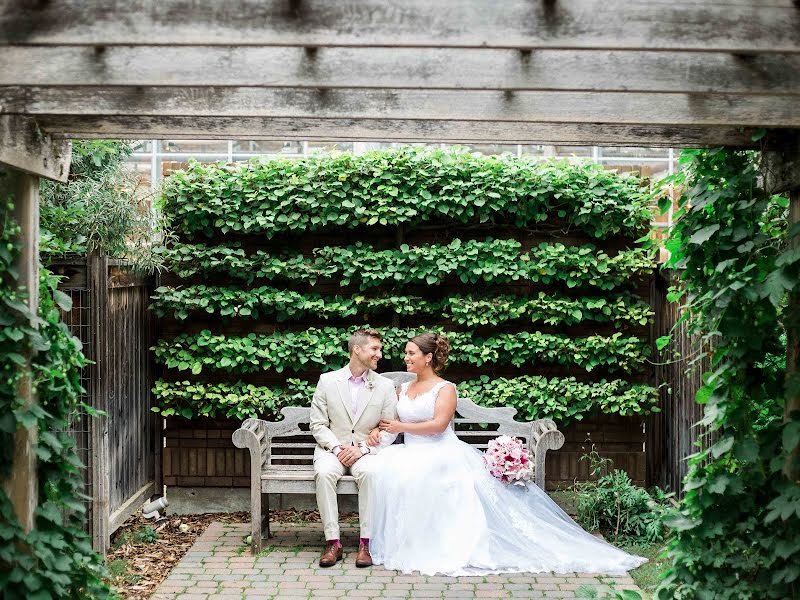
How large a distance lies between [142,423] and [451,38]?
5.30m

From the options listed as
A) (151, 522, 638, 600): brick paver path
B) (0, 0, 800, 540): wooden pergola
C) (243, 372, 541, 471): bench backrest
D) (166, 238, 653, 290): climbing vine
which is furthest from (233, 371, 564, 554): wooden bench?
(0, 0, 800, 540): wooden pergola

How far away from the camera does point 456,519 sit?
6250 millimetres

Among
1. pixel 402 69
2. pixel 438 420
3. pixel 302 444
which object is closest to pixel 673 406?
pixel 438 420

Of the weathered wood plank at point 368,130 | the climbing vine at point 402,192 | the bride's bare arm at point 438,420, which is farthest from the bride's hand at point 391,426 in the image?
the weathered wood plank at point 368,130

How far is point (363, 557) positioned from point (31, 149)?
3.56m

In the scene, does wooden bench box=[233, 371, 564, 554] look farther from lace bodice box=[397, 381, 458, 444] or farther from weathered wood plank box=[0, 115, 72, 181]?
weathered wood plank box=[0, 115, 72, 181]

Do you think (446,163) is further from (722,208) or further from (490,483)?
(722,208)

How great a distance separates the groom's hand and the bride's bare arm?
336 mm

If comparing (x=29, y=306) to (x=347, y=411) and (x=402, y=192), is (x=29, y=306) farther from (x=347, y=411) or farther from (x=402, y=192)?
(x=402, y=192)

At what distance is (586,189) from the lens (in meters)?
→ 7.45

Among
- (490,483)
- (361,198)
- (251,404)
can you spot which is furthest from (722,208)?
(251,404)

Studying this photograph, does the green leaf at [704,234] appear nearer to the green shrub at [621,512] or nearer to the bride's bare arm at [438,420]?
the bride's bare arm at [438,420]

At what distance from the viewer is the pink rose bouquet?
6.50m

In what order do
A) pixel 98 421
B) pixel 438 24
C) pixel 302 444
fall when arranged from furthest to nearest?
pixel 302 444 → pixel 98 421 → pixel 438 24
